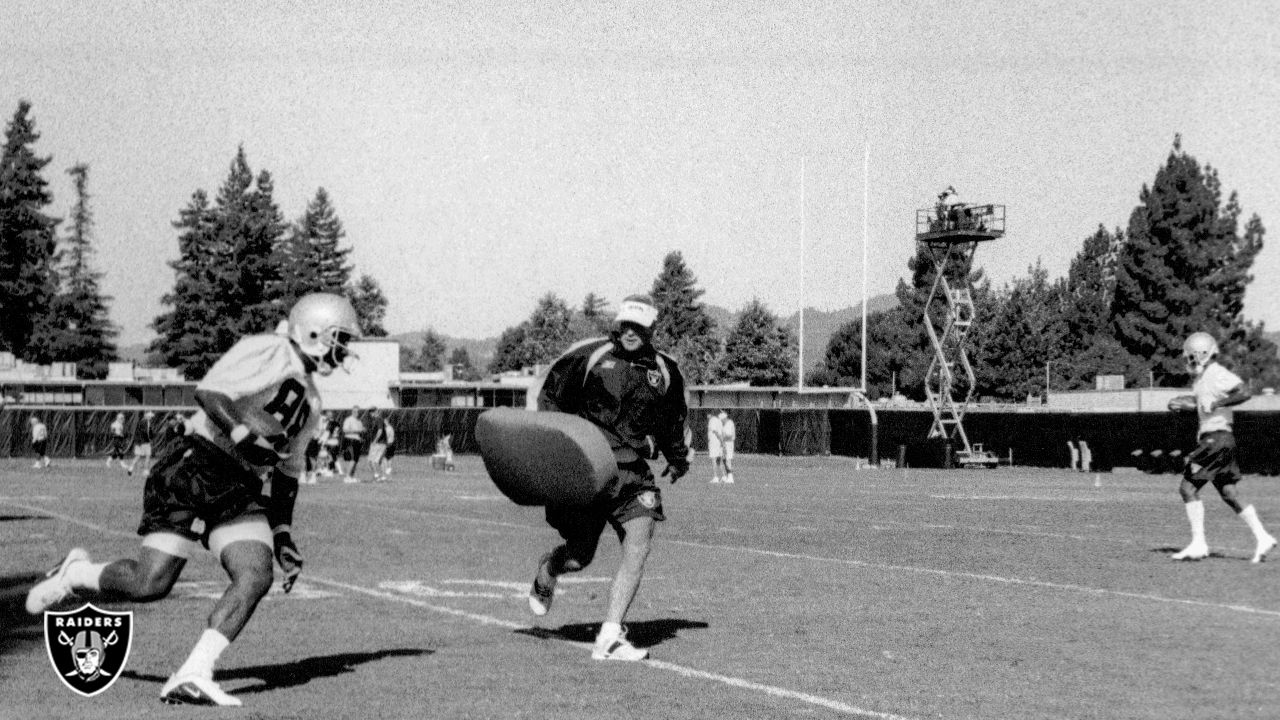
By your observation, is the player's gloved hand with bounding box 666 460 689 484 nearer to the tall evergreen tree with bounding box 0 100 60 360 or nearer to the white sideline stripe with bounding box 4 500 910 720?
the white sideline stripe with bounding box 4 500 910 720

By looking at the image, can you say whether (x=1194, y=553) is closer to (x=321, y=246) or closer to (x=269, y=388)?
(x=269, y=388)

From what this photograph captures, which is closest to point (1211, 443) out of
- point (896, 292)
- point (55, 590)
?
point (55, 590)

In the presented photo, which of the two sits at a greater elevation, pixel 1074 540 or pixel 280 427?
pixel 280 427

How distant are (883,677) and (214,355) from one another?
108 meters

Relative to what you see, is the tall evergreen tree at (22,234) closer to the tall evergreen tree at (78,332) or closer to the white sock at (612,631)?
the tall evergreen tree at (78,332)

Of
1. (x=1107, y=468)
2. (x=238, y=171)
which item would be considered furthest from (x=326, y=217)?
(x=1107, y=468)

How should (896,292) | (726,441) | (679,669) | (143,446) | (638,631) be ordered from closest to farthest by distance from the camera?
1. (679,669)
2. (638,631)
3. (726,441)
4. (143,446)
5. (896,292)

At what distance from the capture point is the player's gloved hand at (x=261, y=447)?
26.6ft

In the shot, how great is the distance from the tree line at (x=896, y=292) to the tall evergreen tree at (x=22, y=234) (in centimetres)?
12

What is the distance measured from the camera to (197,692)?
801cm

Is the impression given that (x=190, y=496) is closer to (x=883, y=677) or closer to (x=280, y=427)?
(x=280, y=427)

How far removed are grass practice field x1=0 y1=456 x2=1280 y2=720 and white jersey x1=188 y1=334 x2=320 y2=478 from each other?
4.63ft

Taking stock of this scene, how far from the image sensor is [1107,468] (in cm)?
5531

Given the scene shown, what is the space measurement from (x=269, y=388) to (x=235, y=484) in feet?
1.84
